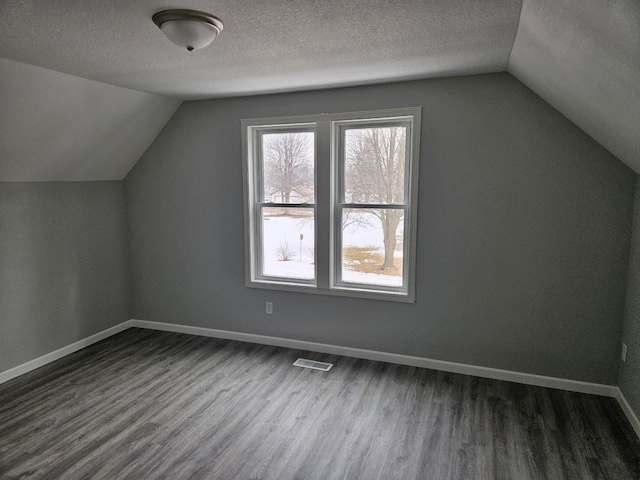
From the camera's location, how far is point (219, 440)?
8.46 ft

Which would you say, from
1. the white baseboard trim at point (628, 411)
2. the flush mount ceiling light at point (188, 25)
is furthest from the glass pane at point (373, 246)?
the flush mount ceiling light at point (188, 25)

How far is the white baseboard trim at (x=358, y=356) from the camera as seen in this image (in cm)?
310

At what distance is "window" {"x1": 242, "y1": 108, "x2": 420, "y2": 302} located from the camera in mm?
3557

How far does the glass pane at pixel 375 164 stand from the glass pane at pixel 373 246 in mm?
136

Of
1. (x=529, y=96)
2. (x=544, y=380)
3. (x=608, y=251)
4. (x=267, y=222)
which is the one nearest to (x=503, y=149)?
(x=529, y=96)

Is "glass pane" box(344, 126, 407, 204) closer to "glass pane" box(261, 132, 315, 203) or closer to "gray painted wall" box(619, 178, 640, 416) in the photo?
"glass pane" box(261, 132, 315, 203)

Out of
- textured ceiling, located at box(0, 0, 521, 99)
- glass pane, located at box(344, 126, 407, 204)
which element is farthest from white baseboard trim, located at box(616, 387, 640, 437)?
textured ceiling, located at box(0, 0, 521, 99)

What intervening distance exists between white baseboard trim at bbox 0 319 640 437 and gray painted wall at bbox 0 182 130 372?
0.23ft

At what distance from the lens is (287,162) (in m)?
3.94

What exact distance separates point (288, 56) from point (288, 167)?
4.60 feet

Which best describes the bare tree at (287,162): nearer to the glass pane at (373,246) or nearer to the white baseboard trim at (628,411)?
the glass pane at (373,246)

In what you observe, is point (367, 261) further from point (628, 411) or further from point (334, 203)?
point (628, 411)

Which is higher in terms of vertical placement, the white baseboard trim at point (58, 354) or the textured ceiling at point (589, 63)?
the textured ceiling at point (589, 63)

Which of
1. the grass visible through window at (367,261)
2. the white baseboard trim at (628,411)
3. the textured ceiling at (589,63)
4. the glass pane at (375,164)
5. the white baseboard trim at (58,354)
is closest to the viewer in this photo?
the textured ceiling at (589,63)
